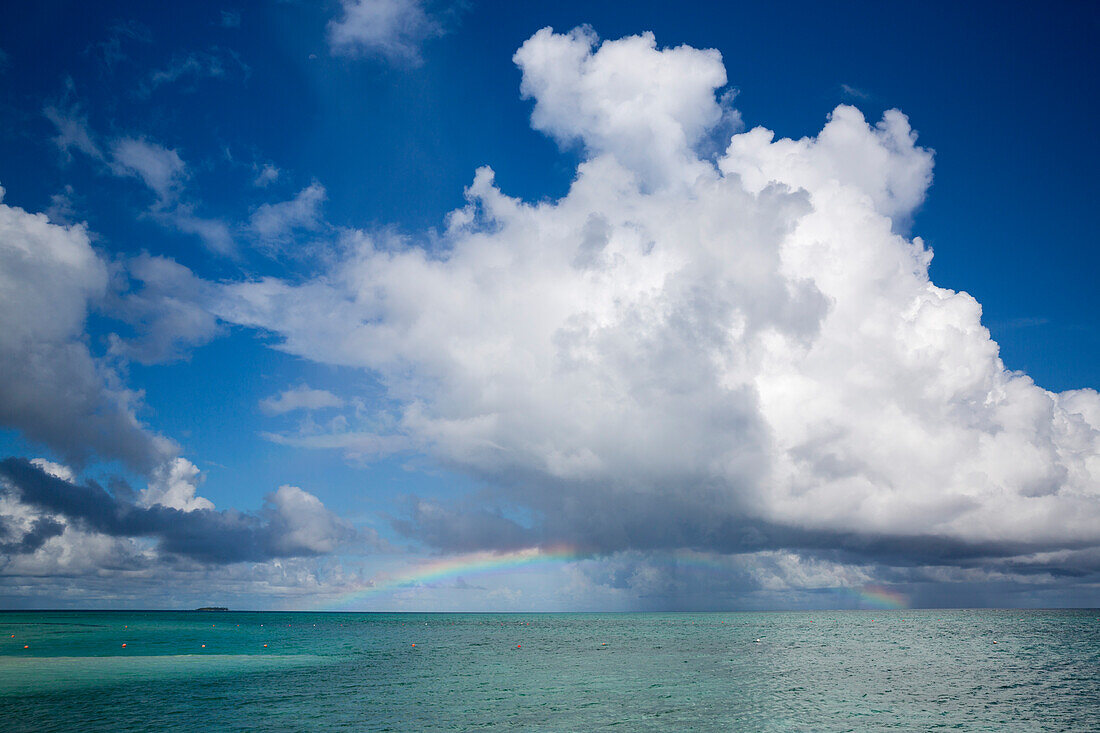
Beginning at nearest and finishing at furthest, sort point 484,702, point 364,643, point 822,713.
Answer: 1. point 822,713
2. point 484,702
3. point 364,643

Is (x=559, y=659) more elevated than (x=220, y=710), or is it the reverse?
(x=220, y=710)

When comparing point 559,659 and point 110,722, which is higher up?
point 110,722

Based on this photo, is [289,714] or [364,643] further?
[364,643]

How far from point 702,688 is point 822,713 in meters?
12.8

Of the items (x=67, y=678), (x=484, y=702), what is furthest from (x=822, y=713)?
(x=67, y=678)

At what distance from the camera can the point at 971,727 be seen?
43.0 metres

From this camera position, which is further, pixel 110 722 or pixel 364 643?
pixel 364 643

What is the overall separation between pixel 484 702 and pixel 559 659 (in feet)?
124

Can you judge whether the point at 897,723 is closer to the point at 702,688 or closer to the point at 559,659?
the point at 702,688

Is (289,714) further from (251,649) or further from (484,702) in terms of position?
(251,649)

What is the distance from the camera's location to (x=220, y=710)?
49.2 meters

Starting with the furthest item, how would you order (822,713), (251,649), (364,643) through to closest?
(364,643), (251,649), (822,713)

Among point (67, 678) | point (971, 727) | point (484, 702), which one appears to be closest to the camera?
point (971, 727)

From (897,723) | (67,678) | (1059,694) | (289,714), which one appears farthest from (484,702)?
(1059,694)
